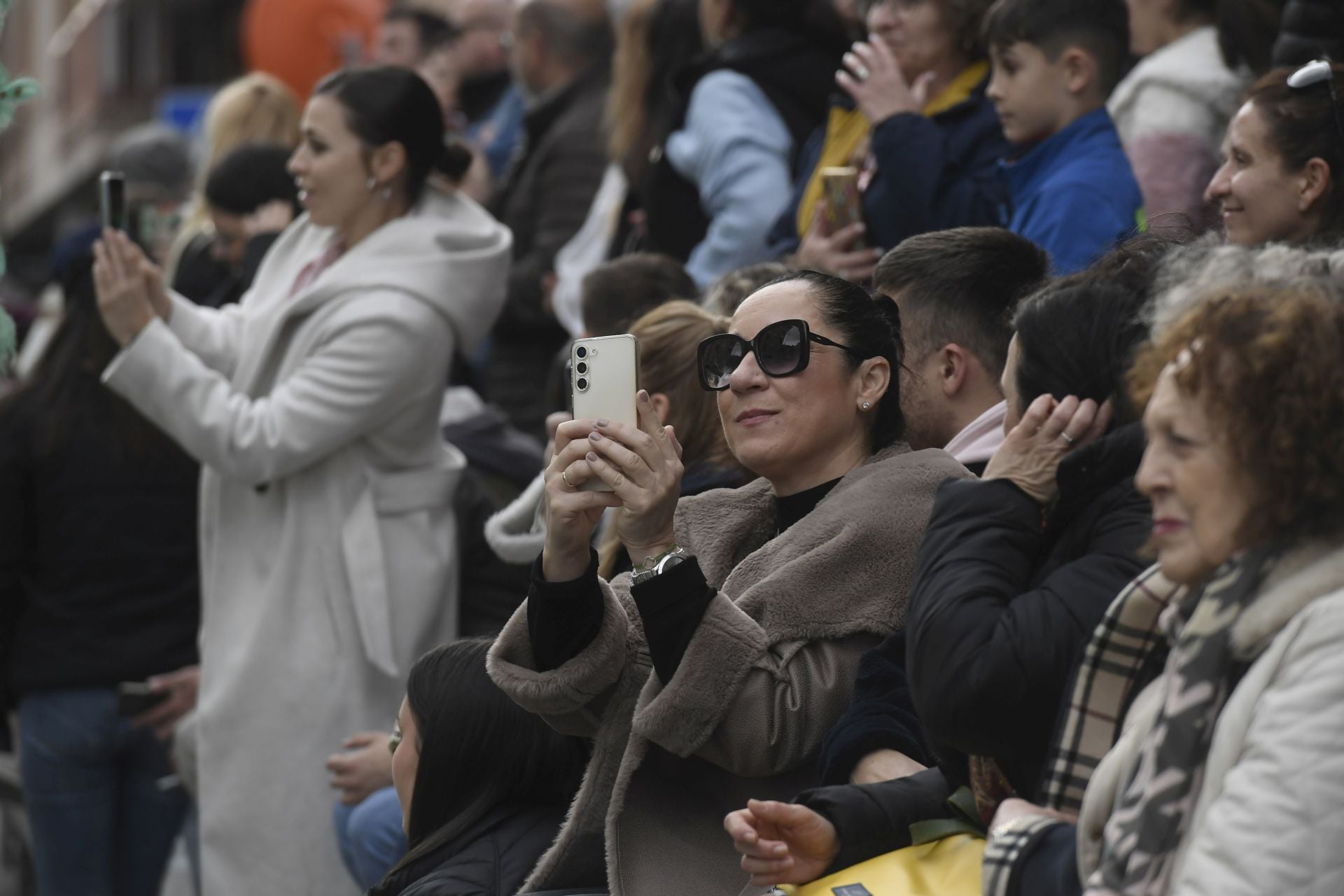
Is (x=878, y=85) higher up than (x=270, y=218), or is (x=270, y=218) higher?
(x=878, y=85)

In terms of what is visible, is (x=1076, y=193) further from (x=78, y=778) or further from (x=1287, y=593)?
(x=78, y=778)

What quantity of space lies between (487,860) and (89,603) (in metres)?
2.58

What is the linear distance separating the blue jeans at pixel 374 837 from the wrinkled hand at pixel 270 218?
2.42 m

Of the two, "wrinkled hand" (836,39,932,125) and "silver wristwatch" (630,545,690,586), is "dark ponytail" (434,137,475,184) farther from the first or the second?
"silver wristwatch" (630,545,690,586)

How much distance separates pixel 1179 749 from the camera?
234 centimetres

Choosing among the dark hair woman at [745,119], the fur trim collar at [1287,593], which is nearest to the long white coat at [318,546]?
the dark hair woman at [745,119]

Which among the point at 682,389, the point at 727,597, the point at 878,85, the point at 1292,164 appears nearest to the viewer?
the point at 727,597

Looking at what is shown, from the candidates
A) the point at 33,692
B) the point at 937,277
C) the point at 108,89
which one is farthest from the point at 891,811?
the point at 108,89

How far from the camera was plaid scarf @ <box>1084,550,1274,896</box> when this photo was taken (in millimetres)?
2338

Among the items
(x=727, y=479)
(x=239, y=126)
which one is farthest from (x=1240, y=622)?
(x=239, y=126)

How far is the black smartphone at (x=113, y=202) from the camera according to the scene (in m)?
5.40

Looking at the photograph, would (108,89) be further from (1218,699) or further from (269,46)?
(1218,699)

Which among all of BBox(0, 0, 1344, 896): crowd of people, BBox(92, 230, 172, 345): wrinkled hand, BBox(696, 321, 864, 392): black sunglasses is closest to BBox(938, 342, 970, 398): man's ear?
BBox(0, 0, 1344, 896): crowd of people

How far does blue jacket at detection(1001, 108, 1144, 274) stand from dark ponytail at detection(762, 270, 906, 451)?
90 centimetres
